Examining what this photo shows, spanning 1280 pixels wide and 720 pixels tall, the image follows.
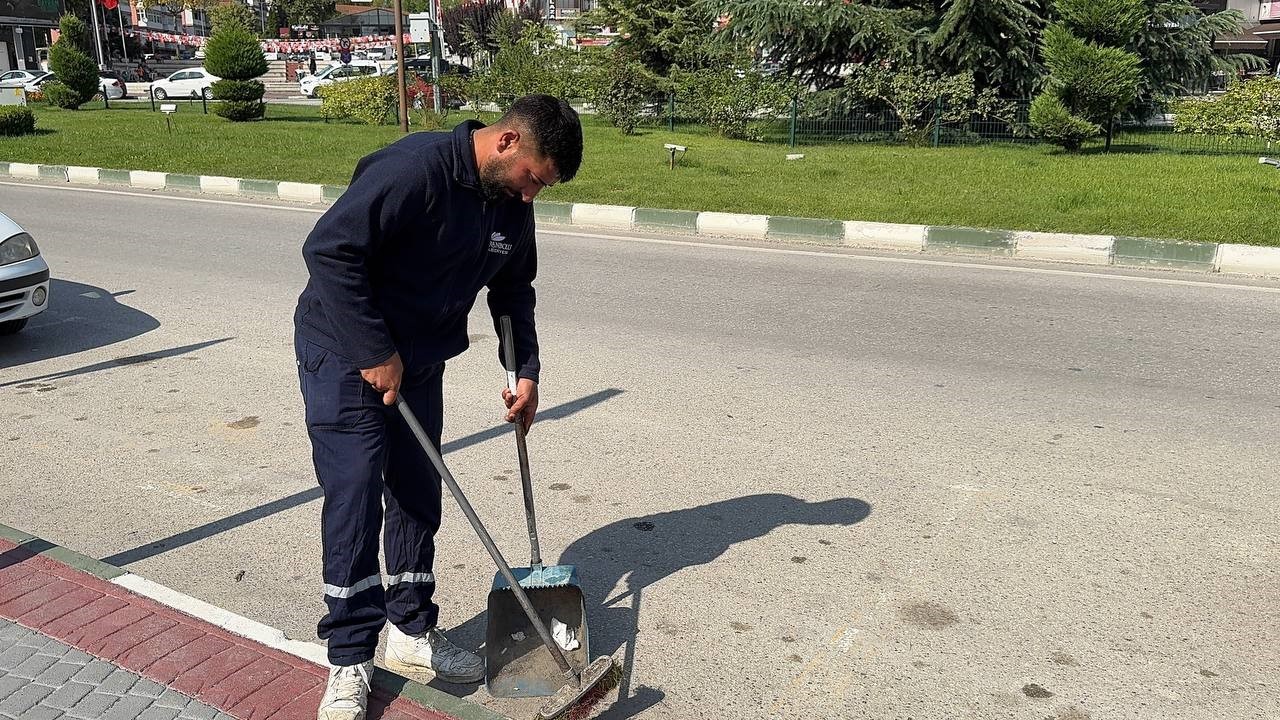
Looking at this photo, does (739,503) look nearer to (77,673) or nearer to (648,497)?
(648,497)

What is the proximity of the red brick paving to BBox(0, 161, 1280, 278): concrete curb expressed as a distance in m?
7.86

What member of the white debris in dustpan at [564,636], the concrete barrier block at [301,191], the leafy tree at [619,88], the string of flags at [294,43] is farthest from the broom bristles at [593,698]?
the string of flags at [294,43]

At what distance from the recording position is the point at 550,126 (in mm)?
2424

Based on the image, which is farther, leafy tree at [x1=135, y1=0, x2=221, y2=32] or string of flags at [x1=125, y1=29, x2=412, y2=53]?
leafy tree at [x1=135, y1=0, x2=221, y2=32]

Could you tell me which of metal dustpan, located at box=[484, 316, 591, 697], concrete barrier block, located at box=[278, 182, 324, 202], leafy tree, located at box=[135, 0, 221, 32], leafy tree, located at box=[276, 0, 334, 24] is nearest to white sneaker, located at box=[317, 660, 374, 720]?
metal dustpan, located at box=[484, 316, 591, 697]

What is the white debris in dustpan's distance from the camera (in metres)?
2.92

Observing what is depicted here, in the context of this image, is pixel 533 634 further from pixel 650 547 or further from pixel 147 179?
pixel 147 179

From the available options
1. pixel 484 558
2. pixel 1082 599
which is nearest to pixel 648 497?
pixel 484 558

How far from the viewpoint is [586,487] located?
13.8ft

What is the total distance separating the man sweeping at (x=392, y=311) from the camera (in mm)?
2400

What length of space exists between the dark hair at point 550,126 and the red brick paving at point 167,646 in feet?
4.62

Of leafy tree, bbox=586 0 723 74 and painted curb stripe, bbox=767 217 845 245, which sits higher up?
leafy tree, bbox=586 0 723 74

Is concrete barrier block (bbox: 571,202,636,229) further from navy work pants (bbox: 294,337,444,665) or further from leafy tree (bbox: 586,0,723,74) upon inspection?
leafy tree (bbox: 586,0,723,74)

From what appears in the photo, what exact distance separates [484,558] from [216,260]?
627 centimetres
